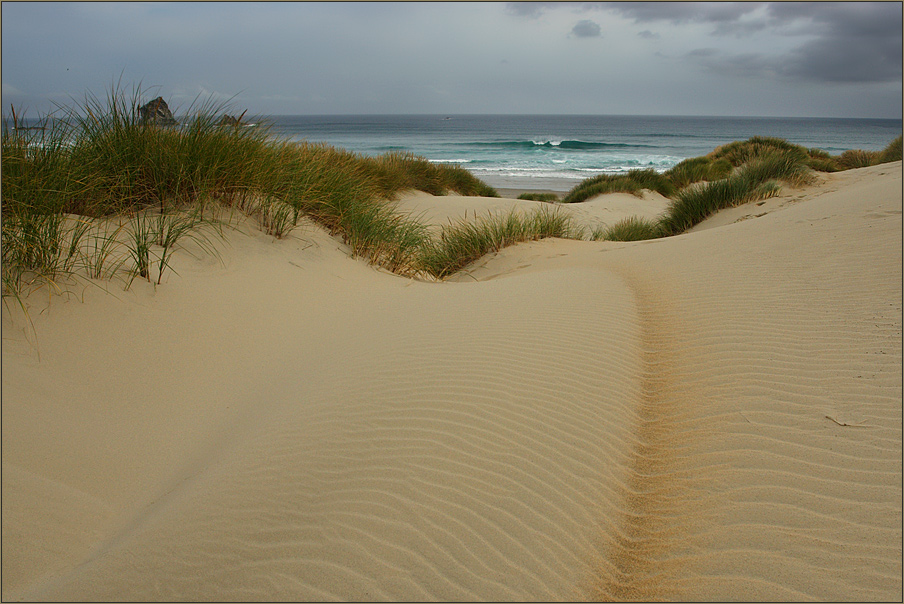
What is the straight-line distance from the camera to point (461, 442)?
269cm

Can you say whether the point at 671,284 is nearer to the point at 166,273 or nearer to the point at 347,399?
the point at 347,399

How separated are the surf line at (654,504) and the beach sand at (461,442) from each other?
12 millimetres

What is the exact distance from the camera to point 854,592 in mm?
1775

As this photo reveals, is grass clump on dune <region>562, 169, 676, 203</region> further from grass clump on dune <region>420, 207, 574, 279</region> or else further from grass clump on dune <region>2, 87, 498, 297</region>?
grass clump on dune <region>2, 87, 498, 297</region>

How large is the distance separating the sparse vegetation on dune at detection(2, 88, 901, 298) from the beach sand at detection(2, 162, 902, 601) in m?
0.30

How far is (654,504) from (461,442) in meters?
0.92

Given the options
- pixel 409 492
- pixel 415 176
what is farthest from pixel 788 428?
pixel 415 176

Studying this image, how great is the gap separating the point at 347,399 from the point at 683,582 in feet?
6.56

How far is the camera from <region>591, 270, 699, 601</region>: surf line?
1.95 metres

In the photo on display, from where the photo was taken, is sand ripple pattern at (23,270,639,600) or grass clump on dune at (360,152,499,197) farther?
grass clump on dune at (360,152,499,197)

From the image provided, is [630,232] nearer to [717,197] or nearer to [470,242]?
[717,197]

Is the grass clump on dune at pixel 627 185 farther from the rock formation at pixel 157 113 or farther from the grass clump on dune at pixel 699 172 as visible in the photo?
the rock formation at pixel 157 113

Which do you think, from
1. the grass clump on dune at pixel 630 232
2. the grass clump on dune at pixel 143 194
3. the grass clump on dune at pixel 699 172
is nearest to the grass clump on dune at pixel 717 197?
the grass clump on dune at pixel 630 232

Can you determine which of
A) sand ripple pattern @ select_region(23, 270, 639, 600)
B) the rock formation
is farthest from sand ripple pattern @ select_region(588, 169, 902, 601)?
the rock formation
